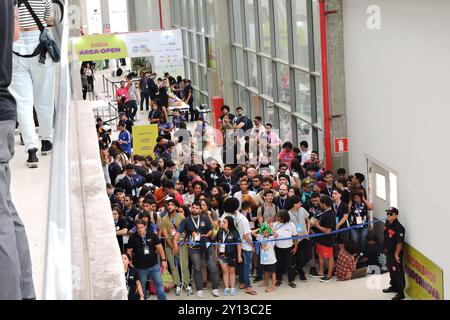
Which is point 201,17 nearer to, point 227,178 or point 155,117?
point 155,117

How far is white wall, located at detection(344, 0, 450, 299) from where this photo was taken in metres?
11.4

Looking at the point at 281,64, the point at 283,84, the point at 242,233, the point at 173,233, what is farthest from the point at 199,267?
the point at 281,64

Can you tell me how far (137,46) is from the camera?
83.4ft

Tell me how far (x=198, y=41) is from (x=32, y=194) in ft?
85.1

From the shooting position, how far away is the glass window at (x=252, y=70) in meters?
23.1

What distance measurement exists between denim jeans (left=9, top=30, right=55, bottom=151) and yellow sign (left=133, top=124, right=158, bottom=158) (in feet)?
38.8

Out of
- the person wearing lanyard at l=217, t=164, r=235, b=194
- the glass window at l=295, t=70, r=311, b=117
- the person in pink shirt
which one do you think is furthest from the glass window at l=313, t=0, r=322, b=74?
the person wearing lanyard at l=217, t=164, r=235, b=194

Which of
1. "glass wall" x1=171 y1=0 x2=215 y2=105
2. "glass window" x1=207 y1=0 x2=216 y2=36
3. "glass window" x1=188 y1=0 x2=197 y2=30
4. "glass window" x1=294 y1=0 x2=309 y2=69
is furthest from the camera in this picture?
"glass window" x1=188 y1=0 x2=197 y2=30

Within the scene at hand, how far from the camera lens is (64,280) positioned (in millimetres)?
2008

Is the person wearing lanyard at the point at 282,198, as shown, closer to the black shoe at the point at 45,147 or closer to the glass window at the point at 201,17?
the black shoe at the point at 45,147

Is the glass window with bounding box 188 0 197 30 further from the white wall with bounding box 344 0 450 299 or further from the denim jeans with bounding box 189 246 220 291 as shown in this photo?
the denim jeans with bounding box 189 246 220 291

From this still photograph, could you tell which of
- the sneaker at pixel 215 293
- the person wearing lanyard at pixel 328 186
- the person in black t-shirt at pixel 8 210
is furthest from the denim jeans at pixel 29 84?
the person wearing lanyard at pixel 328 186
